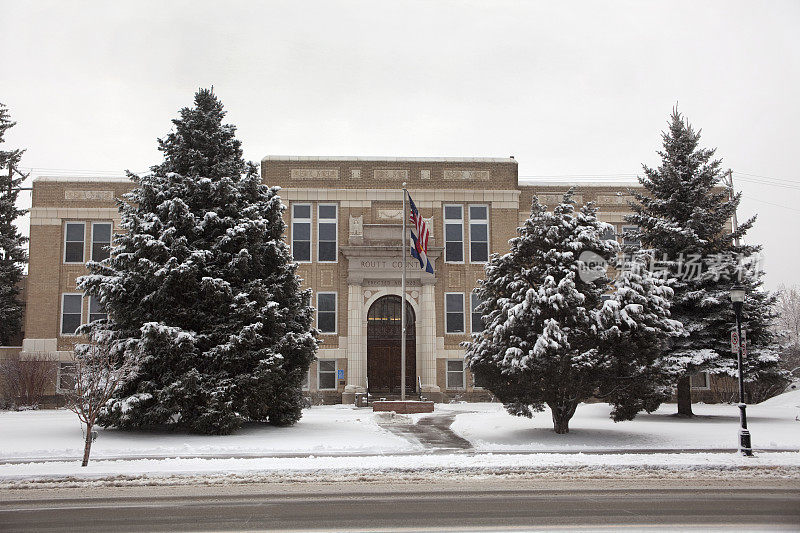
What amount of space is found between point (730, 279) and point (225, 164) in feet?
60.2

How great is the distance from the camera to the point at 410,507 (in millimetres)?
10141

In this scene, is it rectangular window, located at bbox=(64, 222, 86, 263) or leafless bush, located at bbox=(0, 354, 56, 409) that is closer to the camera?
leafless bush, located at bbox=(0, 354, 56, 409)

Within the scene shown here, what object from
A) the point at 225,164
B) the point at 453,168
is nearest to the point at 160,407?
the point at 225,164

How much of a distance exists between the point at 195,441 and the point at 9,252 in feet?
87.0

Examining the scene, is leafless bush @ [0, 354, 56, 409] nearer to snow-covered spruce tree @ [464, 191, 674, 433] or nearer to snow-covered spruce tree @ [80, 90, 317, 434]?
snow-covered spruce tree @ [80, 90, 317, 434]

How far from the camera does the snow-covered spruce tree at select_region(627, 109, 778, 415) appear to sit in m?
25.6

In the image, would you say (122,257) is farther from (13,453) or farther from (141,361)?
(13,453)

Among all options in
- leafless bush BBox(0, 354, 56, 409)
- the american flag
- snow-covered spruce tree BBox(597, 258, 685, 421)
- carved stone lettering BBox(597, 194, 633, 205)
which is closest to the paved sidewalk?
snow-covered spruce tree BBox(597, 258, 685, 421)

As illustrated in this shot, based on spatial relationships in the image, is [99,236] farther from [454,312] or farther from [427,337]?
[454,312]

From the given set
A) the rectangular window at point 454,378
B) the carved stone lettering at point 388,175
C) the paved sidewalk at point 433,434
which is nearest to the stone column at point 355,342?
the rectangular window at point 454,378

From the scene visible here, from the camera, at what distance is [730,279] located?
2641 centimetres

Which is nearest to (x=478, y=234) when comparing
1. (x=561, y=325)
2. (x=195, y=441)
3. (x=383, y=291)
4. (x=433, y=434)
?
(x=383, y=291)

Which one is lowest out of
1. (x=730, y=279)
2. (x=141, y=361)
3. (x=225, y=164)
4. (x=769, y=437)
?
(x=769, y=437)

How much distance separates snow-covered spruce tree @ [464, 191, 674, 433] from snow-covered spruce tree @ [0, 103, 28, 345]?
96.4ft
